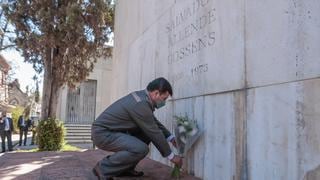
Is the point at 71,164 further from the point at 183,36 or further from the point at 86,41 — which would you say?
the point at 86,41

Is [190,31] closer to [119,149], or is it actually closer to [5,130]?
[119,149]

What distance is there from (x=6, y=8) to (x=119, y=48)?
4.44 m

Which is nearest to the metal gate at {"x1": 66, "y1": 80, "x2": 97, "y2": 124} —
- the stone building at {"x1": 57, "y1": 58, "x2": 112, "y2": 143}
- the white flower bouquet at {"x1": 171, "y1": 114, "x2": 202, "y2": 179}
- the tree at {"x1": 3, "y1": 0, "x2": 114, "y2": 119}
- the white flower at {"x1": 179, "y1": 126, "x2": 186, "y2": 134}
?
the stone building at {"x1": 57, "y1": 58, "x2": 112, "y2": 143}

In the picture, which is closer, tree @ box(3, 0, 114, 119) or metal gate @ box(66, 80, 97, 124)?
tree @ box(3, 0, 114, 119)

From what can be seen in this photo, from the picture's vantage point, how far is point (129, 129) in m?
3.89

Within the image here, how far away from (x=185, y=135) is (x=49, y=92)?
8556 millimetres

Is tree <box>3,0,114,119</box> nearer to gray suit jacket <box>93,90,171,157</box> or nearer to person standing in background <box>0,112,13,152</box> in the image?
person standing in background <box>0,112,13,152</box>

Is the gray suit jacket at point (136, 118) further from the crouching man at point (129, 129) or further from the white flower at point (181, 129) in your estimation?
the white flower at point (181, 129)

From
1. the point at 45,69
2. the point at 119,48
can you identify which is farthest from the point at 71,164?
the point at 45,69

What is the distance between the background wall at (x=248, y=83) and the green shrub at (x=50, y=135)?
21.1 feet

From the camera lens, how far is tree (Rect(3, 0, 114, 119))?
1072 centimetres

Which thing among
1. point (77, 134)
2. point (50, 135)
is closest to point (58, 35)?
point (50, 135)

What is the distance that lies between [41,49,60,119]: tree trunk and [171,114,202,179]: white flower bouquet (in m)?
8.21

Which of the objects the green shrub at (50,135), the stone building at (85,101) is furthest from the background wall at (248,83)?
the stone building at (85,101)
